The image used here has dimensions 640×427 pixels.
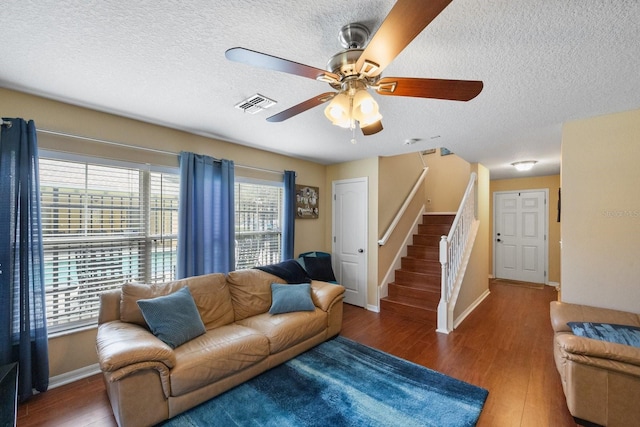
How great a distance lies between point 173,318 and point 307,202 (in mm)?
2715

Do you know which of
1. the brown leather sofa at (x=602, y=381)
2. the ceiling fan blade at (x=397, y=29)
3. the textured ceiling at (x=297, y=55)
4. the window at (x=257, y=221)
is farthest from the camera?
the window at (x=257, y=221)

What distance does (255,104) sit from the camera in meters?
2.31

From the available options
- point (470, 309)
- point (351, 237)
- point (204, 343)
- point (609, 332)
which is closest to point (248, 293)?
point (204, 343)

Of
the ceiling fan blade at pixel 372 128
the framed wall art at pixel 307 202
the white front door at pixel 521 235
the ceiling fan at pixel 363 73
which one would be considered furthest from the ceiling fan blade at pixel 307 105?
the white front door at pixel 521 235

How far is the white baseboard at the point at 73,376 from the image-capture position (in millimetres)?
2248

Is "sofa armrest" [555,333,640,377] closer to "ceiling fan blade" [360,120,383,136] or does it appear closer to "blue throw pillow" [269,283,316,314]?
"ceiling fan blade" [360,120,383,136]

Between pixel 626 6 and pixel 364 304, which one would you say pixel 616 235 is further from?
pixel 364 304

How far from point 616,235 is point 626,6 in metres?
2.11

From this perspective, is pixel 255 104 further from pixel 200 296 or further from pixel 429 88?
Answer: pixel 200 296

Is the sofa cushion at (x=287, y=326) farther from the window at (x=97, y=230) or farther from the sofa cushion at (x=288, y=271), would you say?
the window at (x=97, y=230)

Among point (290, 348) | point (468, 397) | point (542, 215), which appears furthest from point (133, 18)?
point (542, 215)

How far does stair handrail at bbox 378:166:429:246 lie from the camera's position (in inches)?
165

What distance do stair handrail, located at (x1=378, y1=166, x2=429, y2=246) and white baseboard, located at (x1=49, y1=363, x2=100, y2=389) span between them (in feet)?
11.6

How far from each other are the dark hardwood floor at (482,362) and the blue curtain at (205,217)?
1263 millimetres
